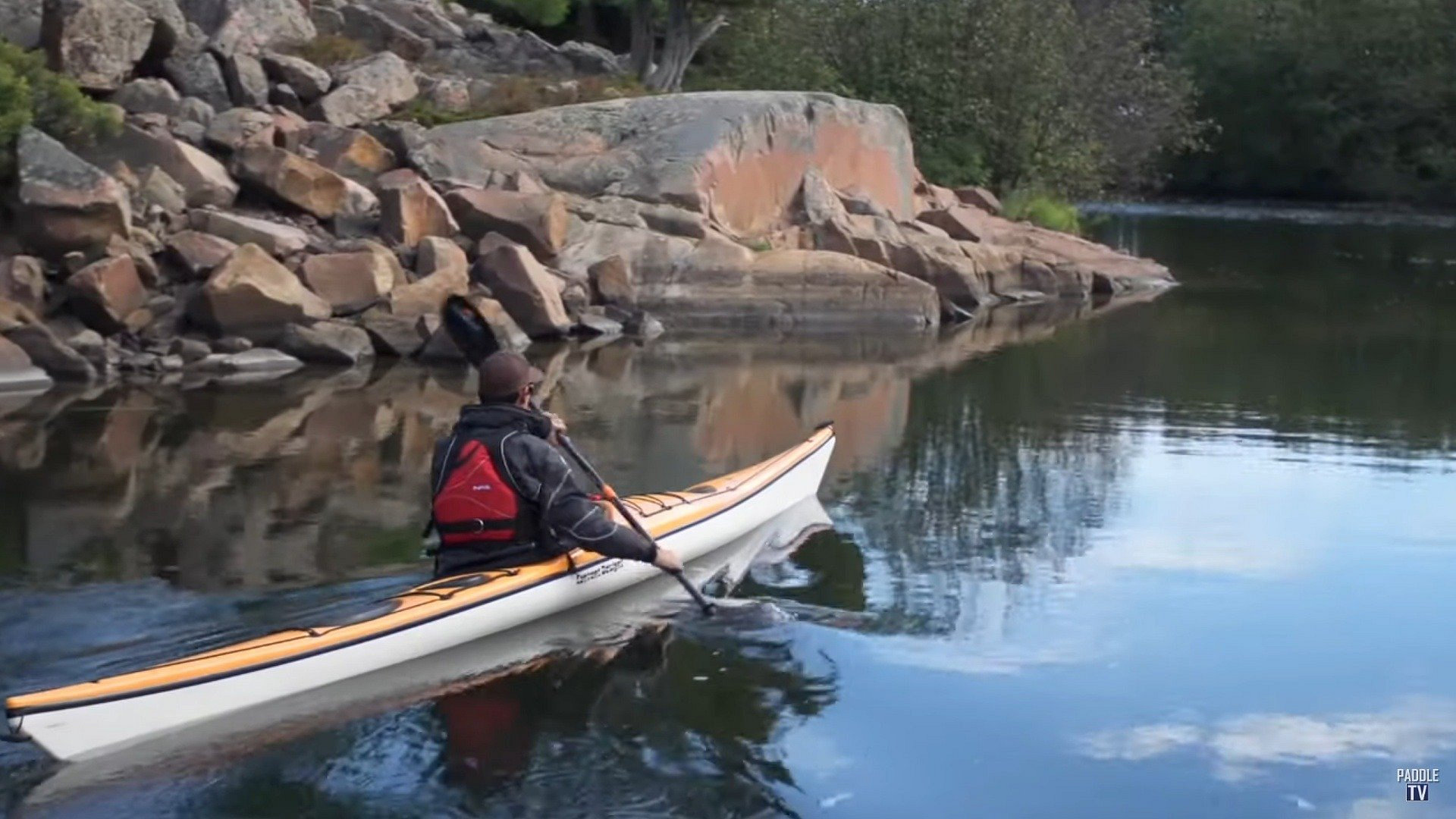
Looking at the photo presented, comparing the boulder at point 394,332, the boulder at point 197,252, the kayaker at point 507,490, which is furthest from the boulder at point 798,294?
the kayaker at point 507,490

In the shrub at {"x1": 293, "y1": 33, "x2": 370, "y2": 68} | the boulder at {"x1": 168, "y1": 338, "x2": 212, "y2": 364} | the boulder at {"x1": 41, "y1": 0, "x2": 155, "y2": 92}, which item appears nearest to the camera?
the boulder at {"x1": 168, "y1": 338, "x2": 212, "y2": 364}

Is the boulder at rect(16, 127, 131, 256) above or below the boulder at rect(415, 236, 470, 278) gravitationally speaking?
above

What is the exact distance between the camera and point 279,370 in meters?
16.0

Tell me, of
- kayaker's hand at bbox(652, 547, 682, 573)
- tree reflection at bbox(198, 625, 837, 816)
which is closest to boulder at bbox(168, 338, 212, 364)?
kayaker's hand at bbox(652, 547, 682, 573)

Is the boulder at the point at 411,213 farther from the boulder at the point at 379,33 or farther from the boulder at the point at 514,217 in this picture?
the boulder at the point at 379,33

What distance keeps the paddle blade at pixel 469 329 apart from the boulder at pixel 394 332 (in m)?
7.87

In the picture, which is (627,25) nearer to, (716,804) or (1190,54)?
(1190,54)

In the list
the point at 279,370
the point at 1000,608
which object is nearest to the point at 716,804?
the point at 1000,608

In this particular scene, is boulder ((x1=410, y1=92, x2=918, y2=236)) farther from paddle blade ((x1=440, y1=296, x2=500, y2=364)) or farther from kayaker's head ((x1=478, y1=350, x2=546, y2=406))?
kayaker's head ((x1=478, y1=350, x2=546, y2=406))

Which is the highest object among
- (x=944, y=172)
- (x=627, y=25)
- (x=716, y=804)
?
(x=627, y=25)

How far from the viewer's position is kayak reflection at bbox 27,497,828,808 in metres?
→ 6.32

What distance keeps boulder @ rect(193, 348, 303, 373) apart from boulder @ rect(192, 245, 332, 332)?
1.08ft

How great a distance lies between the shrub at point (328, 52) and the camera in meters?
22.9

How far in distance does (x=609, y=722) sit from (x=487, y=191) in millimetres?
13070
